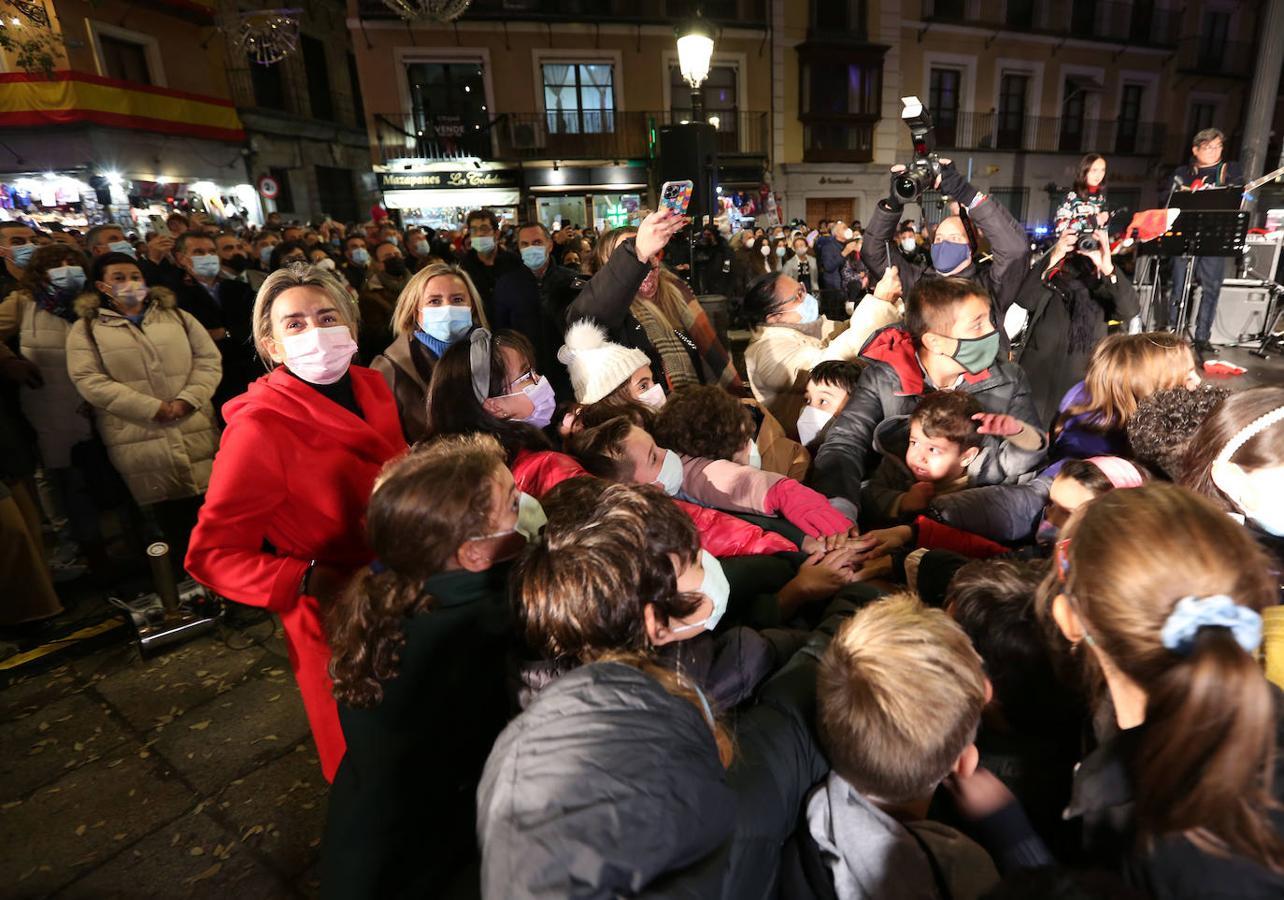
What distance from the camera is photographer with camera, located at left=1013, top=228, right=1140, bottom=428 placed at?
4.11 m

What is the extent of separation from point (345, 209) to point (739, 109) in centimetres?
1446

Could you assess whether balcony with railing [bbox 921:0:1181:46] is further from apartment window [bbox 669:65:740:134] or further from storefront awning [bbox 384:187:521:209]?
storefront awning [bbox 384:187:521:209]

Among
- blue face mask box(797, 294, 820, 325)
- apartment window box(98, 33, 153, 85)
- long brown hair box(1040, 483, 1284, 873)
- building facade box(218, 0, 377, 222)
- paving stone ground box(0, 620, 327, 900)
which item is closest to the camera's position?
long brown hair box(1040, 483, 1284, 873)

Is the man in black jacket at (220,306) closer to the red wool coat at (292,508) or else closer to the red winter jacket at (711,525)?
the red wool coat at (292,508)

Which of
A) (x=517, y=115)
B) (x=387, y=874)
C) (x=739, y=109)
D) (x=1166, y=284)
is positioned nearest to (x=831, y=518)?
(x=387, y=874)

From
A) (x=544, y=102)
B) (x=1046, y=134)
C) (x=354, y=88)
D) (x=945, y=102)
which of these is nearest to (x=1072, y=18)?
(x=1046, y=134)

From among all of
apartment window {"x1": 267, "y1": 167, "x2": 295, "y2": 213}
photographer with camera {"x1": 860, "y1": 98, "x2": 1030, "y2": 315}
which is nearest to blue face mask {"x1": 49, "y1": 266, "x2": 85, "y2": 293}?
photographer with camera {"x1": 860, "y1": 98, "x2": 1030, "y2": 315}

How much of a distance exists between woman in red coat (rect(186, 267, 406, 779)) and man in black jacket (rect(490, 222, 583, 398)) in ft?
5.25

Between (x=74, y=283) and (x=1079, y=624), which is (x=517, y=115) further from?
(x=1079, y=624)

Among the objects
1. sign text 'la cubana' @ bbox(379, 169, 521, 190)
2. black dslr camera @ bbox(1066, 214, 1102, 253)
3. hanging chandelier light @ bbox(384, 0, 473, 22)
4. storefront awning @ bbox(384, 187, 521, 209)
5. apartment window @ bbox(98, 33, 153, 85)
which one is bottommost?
black dslr camera @ bbox(1066, 214, 1102, 253)

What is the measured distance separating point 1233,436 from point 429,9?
8.95 meters

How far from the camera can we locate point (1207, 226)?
20.7 feet

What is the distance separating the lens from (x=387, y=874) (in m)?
1.56

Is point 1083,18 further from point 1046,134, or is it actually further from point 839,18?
point 839,18
